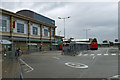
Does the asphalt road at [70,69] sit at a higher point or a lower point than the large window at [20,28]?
lower

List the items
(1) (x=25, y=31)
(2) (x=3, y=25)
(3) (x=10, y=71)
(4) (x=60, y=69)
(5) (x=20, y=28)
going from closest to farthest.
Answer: (3) (x=10, y=71) → (4) (x=60, y=69) → (2) (x=3, y=25) → (5) (x=20, y=28) → (1) (x=25, y=31)

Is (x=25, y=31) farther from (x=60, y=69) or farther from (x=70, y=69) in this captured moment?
(x=70, y=69)

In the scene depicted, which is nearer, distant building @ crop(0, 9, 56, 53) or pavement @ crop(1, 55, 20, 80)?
pavement @ crop(1, 55, 20, 80)

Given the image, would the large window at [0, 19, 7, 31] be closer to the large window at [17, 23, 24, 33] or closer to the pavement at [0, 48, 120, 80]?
the large window at [17, 23, 24, 33]

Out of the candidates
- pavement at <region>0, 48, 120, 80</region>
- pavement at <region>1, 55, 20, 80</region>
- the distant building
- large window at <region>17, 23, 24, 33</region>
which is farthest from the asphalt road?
large window at <region>17, 23, 24, 33</region>

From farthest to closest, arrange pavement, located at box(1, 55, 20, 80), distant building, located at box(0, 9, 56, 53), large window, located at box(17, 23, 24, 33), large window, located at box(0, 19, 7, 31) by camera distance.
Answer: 1. large window, located at box(17, 23, 24, 33)
2. distant building, located at box(0, 9, 56, 53)
3. large window, located at box(0, 19, 7, 31)
4. pavement, located at box(1, 55, 20, 80)

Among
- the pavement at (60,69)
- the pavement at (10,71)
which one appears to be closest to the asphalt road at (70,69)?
the pavement at (60,69)

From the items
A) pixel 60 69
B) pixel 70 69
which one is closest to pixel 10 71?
pixel 60 69

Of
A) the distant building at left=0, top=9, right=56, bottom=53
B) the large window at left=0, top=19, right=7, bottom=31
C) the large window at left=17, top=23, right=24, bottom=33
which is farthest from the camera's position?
the large window at left=17, top=23, right=24, bottom=33

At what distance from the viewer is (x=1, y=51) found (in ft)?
67.8

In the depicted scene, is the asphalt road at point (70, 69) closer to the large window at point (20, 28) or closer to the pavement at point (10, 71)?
the pavement at point (10, 71)

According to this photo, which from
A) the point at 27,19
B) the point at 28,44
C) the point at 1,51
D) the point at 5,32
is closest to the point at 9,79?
the point at 1,51

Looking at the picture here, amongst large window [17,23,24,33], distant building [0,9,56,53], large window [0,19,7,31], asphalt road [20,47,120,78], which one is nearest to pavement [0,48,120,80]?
asphalt road [20,47,120,78]

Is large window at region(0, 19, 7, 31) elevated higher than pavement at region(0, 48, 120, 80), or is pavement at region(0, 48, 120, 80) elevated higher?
large window at region(0, 19, 7, 31)
